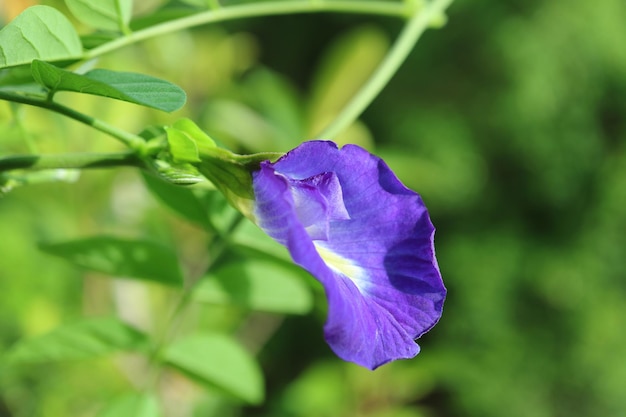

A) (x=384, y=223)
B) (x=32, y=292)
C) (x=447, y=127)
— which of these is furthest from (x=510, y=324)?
(x=384, y=223)

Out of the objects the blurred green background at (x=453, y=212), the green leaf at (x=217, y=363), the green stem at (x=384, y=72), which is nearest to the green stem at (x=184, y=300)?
the green leaf at (x=217, y=363)

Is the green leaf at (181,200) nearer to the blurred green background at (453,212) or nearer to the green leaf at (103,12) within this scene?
the green leaf at (103,12)

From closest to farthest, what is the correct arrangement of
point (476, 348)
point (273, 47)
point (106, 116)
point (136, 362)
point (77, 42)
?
point (77, 42) → point (106, 116) → point (136, 362) → point (476, 348) → point (273, 47)

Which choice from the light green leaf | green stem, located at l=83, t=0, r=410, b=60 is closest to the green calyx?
the light green leaf

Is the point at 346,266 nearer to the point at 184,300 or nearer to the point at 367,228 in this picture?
the point at 367,228

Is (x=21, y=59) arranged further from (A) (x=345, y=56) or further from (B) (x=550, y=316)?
(B) (x=550, y=316)
